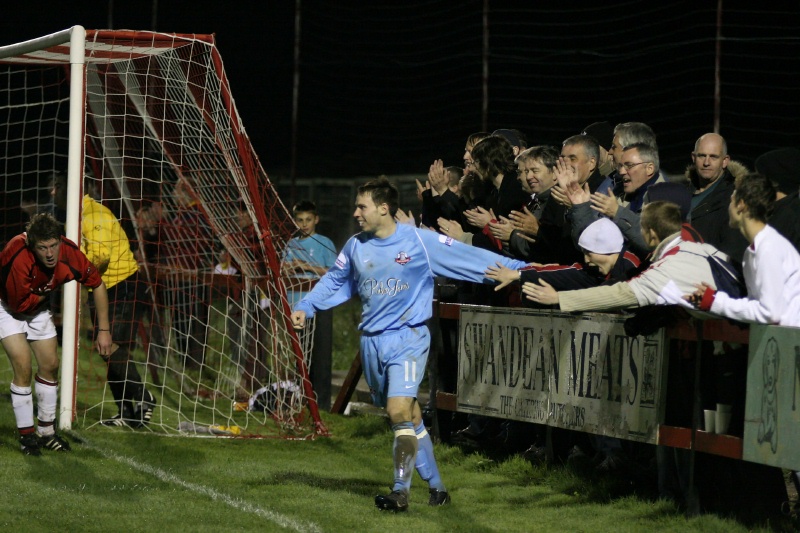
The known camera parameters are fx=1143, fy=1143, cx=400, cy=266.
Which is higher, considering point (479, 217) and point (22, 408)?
point (479, 217)

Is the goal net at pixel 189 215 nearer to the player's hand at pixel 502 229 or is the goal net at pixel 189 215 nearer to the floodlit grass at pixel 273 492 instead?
the floodlit grass at pixel 273 492

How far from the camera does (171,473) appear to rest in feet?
25.4

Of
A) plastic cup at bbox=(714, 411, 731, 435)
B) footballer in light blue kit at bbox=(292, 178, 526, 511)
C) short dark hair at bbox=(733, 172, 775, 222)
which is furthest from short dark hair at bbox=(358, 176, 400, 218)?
plastic cup at bbox=(714, 411, 731, 435)

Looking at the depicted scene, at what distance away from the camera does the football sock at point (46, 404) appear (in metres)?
8.39

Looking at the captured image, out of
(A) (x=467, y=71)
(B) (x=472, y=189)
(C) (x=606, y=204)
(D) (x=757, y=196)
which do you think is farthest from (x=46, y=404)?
(A) (x=467, y=71)

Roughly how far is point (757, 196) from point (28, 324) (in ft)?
17.5

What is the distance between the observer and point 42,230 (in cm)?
796

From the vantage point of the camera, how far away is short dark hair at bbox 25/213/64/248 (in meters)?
7.96

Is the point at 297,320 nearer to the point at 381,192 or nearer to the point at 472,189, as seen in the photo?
the point at 381,192

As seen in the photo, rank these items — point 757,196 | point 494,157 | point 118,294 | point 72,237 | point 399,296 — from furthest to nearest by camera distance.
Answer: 1. point 118,294
2. point 72,237
3. point 494,157
4. point 399,296
5. point 757,196

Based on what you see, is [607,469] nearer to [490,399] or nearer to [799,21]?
[490,399]

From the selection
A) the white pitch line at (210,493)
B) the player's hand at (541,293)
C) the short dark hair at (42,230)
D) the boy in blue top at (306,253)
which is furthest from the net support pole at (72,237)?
the player's hand at (541,293)

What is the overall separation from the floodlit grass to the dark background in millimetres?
4480

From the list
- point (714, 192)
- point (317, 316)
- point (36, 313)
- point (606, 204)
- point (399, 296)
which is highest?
point (714, 192)
